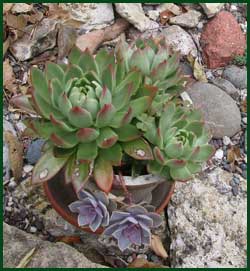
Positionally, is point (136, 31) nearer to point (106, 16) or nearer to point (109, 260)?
point (106, 16)

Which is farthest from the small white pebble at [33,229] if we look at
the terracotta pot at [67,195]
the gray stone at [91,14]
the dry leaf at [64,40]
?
the gray stone at [91,14]

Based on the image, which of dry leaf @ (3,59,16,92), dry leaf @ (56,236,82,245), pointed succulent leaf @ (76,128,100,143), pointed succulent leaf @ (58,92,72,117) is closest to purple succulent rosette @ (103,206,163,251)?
pointed succulent leaf @ (76,128,100,143)

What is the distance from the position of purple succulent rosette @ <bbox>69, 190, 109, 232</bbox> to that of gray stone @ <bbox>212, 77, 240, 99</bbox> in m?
1.17

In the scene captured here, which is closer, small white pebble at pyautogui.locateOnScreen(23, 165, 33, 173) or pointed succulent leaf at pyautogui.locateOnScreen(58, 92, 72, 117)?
pointed succulent leaf at pyautogui.locateOnScreen(58, 92, 72, 117)

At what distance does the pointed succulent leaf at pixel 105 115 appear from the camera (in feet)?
5.16

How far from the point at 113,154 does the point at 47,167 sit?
0.67 ft

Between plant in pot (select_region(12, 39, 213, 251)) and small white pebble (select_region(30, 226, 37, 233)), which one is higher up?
plant in pot (select_region(12, 39, 213, 251))

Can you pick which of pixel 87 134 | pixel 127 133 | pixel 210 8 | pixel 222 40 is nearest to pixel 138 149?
pixel 127 133

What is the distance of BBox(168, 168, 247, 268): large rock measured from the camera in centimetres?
207

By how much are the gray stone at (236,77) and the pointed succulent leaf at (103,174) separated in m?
1.22

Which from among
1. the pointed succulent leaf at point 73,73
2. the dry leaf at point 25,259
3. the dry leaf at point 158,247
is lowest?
the dry leaf at point 158,247

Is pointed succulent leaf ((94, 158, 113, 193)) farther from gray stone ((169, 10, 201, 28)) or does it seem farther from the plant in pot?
gray stone ((169, 10, 201, 28))

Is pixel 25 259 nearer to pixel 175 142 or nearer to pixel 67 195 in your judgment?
pixel 67 195

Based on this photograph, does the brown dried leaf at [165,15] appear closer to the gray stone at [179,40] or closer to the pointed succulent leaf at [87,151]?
the gray stone at [179,40]
